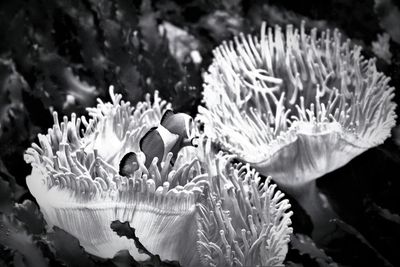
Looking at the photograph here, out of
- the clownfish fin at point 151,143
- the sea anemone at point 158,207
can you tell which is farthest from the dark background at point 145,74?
the clownfish fin at point 151,143

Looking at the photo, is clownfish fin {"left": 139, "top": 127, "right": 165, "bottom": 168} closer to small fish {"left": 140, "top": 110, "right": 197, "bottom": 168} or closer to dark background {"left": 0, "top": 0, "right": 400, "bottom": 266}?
small fish {"left": 140, "top": 110, "right": 197, "bottom": 168}

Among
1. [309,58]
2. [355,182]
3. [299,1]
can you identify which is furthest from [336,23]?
[355,182]

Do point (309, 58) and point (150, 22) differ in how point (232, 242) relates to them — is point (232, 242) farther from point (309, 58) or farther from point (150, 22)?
point (150, 22)

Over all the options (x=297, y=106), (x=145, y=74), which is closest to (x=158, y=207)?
(x=297, y=106)

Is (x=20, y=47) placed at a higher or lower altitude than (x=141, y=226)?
higher

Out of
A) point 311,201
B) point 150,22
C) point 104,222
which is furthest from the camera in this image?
point 150,22

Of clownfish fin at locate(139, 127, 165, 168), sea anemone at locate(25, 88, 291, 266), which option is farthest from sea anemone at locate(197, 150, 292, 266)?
clownfish fin at locate(139, 127, 165, 168)
